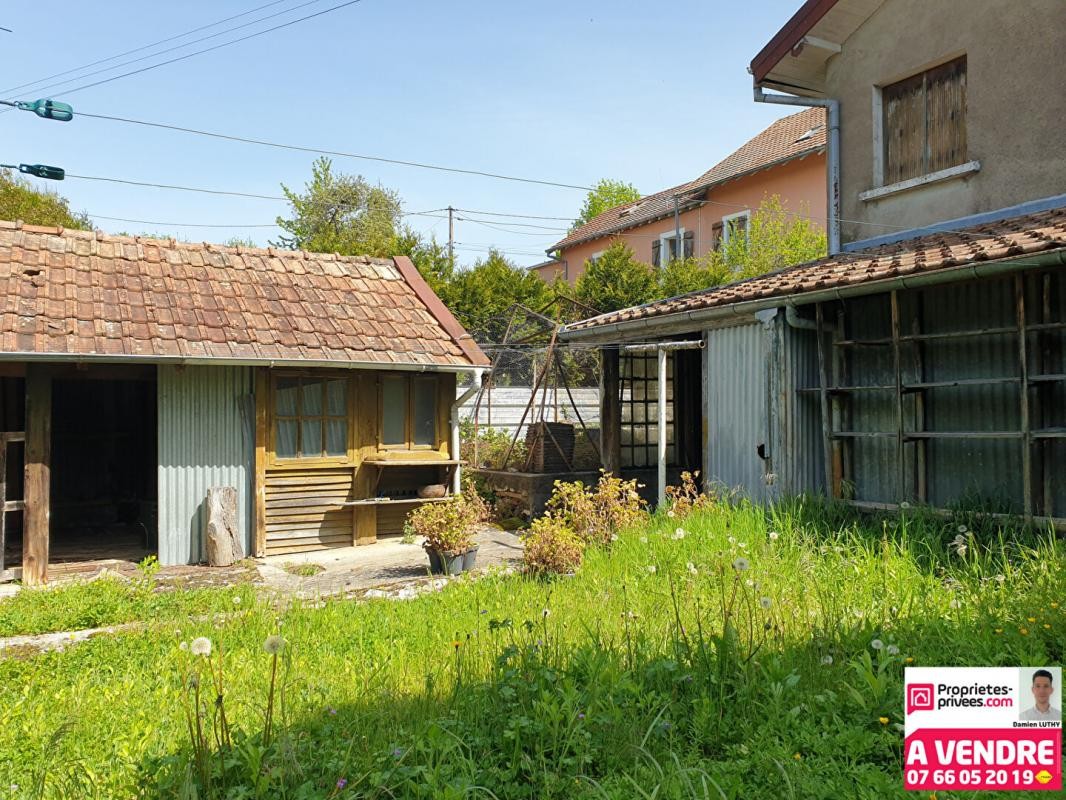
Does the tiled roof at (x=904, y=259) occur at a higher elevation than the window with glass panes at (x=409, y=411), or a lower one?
higher

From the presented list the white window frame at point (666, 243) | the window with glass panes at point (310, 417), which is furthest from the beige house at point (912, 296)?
the white window frame at point (666, 243)

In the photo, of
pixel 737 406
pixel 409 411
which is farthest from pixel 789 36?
pixel 409 411

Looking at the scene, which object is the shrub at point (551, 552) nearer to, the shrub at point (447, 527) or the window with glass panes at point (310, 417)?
the shrub at point (447, 527)

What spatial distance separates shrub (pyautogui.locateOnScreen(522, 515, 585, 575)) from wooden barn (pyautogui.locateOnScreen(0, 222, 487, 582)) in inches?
152

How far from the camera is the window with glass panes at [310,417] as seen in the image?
10.3m

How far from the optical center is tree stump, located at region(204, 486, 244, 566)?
9.32 m

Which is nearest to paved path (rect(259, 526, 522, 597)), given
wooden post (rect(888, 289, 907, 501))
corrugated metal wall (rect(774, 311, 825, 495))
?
corrugated metal wall (rect(774, 311, 825, 495))

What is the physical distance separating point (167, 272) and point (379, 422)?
3.45 meters

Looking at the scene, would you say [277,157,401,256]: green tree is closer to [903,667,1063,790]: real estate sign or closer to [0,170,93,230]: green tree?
[0,170,93,230]: green tree

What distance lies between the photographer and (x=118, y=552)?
33.3 ft

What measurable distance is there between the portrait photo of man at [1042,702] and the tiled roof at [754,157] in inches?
738

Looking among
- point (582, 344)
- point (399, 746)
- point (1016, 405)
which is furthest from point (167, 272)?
point (1016, 405)

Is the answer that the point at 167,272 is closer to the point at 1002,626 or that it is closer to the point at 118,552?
the point at 118,552

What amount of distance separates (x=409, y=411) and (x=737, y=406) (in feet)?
14.9
